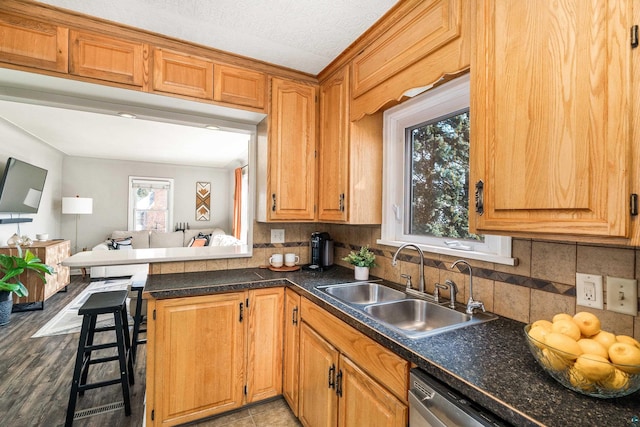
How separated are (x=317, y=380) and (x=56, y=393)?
198cm

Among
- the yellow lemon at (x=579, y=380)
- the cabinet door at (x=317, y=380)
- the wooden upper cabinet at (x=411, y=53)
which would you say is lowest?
the cabinet door at (x=317, y=380)

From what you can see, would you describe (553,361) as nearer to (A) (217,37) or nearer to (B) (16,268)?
(A) (217,37)

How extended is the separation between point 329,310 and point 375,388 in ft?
1.33

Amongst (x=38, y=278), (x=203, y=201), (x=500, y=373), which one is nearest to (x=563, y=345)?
(x=500, y=373)

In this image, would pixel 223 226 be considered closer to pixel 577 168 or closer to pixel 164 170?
pixel 164 170

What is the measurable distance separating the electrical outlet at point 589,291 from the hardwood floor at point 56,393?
5.39 feet

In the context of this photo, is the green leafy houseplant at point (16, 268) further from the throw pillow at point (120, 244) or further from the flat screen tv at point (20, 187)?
the throw pillow at point (120, 244)

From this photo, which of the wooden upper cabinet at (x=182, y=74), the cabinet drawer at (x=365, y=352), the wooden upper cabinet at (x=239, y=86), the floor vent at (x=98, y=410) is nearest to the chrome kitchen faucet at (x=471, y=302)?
the cabinet drawer at (x=365, y=352)

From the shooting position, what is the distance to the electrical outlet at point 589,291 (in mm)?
1021

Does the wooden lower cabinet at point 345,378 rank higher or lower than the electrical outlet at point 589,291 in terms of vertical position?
lower

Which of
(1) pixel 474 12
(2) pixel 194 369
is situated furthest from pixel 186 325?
(1) pixel 474 12

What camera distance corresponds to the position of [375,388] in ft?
3.78

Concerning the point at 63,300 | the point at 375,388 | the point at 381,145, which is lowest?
the point at 63,300

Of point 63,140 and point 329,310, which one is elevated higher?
point 63,140
